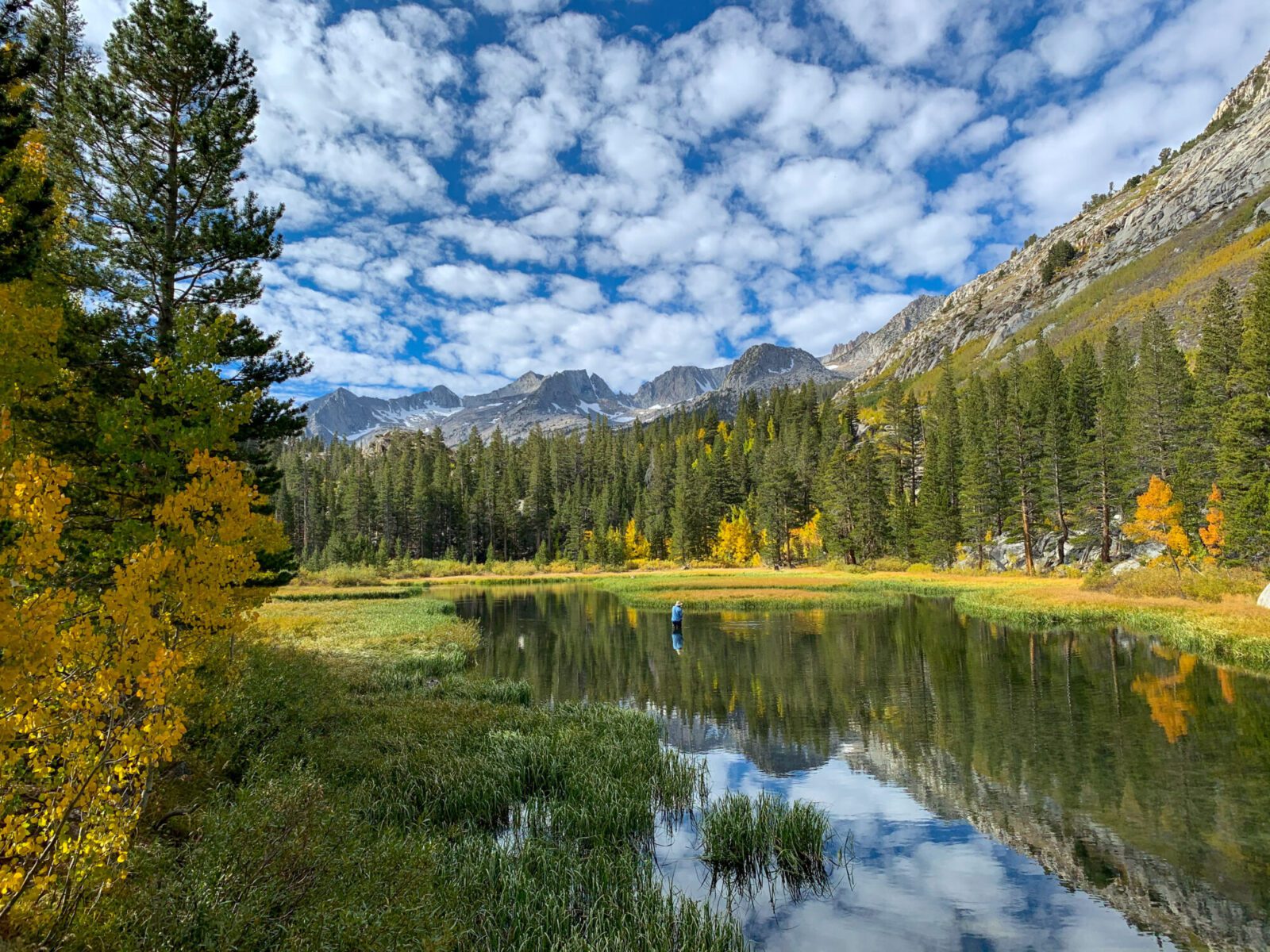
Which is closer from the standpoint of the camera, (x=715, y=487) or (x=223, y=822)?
(x=223, y=822)

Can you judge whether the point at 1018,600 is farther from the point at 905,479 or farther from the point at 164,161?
the point at 905,479

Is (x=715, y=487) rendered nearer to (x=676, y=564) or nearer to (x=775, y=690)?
(x=676, y=564)

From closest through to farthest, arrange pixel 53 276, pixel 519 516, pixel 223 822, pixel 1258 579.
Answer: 1. pixel 223 822
2. pixel 53 276
3. pixel 1258 579
4. pixel 519 516

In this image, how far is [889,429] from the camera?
112000 mm

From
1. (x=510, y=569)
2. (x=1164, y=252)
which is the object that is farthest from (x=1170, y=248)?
(x=510, y=569)

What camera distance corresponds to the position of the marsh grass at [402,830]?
19.4ft

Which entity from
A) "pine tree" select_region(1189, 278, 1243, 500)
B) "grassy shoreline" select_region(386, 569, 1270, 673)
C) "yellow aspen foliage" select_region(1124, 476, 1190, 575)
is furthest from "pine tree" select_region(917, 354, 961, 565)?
"yellow aspen foliage" select_region(1124, 476, 1190, 575)

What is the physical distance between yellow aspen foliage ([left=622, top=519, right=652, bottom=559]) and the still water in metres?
79.6

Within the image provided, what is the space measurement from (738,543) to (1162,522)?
197 feet

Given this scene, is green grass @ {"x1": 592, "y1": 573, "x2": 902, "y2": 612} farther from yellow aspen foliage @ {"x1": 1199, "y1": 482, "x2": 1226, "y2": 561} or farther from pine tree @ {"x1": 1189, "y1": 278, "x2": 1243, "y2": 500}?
pine tree @ {"x1": 1189, "y1": 278, "x2": 1243, "y2": 500}

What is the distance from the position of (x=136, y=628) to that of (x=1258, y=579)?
51111 mm

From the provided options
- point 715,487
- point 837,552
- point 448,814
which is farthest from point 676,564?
point 448,814

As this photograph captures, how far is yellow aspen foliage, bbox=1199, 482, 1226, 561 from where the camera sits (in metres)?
44.9

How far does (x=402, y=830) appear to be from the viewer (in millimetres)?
10406
